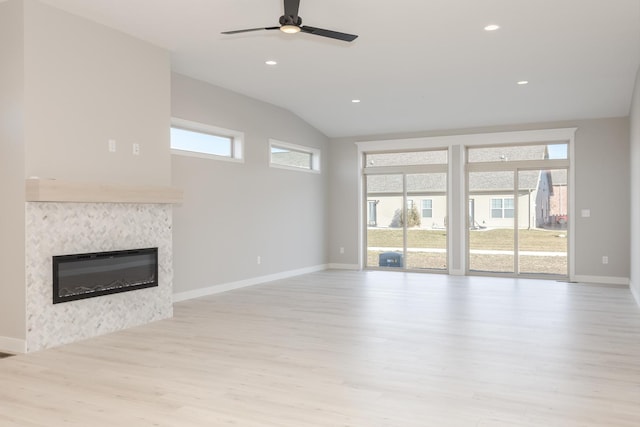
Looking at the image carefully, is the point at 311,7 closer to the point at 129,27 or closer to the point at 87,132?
the point at 129,27

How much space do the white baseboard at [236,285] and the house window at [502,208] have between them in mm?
3596

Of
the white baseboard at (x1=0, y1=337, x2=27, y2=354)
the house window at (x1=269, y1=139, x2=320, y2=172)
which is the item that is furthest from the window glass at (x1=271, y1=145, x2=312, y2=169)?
the white baseboard at (x1=0, y1=337, x2=27, y2=354)

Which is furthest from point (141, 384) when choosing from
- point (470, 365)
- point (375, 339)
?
point (470, 365)

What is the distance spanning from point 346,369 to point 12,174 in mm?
3316

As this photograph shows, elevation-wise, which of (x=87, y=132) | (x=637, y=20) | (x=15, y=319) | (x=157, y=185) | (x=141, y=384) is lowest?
(x=141, y=384)

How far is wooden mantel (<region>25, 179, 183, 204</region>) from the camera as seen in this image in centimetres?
430

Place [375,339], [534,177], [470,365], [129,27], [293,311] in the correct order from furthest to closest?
1. [534,177]
2. [293,311]
3. [129,27]
4. [375,339]
5. [470,365]

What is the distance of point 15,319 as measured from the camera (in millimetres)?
4410

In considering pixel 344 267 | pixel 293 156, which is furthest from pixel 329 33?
pixel 344 267

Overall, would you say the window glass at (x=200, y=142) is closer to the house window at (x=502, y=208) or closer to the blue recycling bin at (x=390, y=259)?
the blue recycling bin at (x=390, y=259)

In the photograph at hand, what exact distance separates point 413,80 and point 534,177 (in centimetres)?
358

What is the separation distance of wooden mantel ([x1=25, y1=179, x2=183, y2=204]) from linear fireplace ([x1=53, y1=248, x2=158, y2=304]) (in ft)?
1.74

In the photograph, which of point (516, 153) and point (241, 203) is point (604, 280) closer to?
point (516, 153)

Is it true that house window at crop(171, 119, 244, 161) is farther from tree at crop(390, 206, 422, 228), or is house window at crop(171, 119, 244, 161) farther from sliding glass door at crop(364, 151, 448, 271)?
tree at crop(390, 206, 422, 228)
